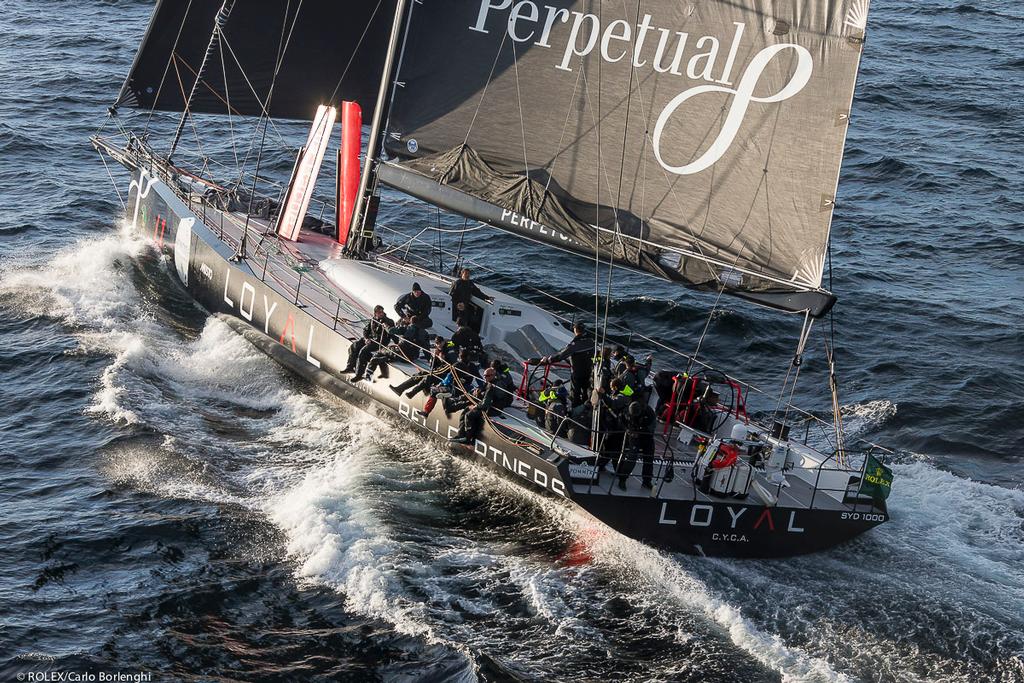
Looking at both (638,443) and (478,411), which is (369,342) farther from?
(638,443)

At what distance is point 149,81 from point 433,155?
26.1 feet

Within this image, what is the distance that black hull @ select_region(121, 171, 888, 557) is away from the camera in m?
15.1

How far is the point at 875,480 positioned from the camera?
50.6 ft

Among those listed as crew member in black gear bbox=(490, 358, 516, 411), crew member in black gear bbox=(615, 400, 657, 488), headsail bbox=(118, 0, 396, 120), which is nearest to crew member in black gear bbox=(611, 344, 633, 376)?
crew member in black gear bbox=(615, 400, 657, 488)

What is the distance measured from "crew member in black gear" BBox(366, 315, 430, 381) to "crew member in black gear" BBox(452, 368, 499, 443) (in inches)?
64.1

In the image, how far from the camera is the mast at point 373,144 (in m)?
18.4

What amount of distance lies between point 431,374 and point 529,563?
3.47 m

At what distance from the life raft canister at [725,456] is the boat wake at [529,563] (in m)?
1.31

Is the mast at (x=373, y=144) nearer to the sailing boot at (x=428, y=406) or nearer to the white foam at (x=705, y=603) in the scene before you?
the sailing boot at (x=428, y=406)

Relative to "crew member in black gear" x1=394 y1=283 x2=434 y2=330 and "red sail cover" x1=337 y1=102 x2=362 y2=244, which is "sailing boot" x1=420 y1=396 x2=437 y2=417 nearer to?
"crew member in black gear" x1=394 y1=283 x2=434 y2=330

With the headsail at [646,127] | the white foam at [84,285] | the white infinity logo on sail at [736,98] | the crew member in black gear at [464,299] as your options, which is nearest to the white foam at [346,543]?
the crew member in black gear at [464,299]

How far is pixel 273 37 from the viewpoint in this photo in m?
22.6

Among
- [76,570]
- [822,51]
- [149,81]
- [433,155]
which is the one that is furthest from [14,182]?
[822,51]

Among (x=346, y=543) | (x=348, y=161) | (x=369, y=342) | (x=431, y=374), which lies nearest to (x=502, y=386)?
(x=431, y=374)
